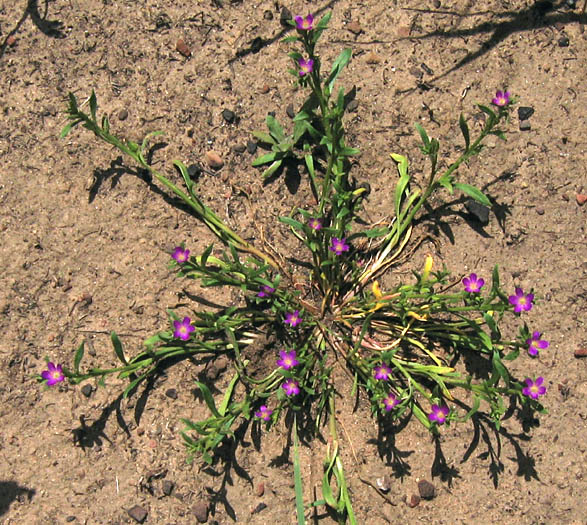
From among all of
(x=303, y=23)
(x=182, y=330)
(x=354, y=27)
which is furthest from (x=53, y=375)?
(x=354, y=27)

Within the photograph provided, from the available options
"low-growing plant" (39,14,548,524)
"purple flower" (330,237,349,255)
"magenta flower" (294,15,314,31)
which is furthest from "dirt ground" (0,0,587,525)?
"magenta flower" (294,15,314,31)

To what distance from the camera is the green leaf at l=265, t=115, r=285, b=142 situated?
11.0ft

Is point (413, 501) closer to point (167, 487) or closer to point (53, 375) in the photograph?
point (167, 487)

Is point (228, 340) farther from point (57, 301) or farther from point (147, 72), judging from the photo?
point (147, 72)

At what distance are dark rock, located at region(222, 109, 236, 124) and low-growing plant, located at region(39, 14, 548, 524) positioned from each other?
21 cm

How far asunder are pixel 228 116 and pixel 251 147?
24 centimetres

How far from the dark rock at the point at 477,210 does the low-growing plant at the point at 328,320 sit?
0.55 feet

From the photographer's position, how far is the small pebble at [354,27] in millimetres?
3539

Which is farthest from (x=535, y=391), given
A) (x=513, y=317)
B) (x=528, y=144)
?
(x=528, y=144)

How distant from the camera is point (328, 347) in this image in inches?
130

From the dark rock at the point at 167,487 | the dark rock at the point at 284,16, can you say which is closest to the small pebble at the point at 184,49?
the dark rock at the point at 284,16

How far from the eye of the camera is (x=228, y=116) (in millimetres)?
3477

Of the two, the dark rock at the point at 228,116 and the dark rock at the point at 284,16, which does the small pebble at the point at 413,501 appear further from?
the dark rock at the point at 284,16

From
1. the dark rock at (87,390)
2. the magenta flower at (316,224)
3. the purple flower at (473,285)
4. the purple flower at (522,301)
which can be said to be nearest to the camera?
the purple flower at (522,301)
